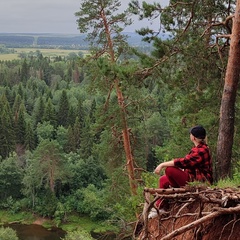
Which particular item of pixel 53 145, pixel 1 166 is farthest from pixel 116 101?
pixel 1 166

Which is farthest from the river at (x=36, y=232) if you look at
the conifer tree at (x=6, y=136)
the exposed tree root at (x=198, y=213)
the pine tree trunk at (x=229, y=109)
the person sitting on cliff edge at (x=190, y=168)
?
the exposed tree root at (x=198, y=213)

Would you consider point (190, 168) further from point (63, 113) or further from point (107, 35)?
point (63, 113)

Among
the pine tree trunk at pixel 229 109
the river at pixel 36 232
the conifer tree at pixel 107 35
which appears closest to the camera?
the pine tree trunk at pixel 229 109

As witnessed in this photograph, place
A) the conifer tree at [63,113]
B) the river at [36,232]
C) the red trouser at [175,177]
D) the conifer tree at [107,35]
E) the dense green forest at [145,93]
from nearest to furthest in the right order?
the red trouser at [175,177]
the dense green forest at [145,93]
the conifer tree at [107,35]
the river at [36,232]
the conifer tree at [63,113]

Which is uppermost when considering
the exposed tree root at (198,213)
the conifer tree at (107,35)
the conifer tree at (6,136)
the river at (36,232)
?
the conifer tree at (107,35)

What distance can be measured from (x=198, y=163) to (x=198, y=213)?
0.91 m

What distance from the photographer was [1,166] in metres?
34.5

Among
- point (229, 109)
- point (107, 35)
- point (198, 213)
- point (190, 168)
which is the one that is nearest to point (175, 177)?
point (190, 168)

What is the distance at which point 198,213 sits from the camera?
326 cm

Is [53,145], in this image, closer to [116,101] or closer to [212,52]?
[116,101]

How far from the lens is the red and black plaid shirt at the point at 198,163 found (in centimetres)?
404

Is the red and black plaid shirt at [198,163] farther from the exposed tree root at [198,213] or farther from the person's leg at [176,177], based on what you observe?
the exposed tree root at [198,213]

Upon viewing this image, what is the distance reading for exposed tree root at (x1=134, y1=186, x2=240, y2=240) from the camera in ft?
10.0

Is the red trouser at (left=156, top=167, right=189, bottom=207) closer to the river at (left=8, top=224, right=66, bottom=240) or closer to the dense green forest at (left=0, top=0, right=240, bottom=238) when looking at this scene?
the dense green forest at (left=0, top=0, right=240, bottom=238)
